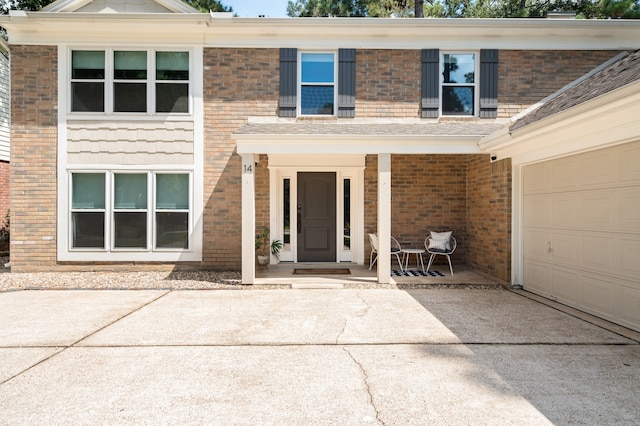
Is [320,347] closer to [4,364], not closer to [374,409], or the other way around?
[374,409]

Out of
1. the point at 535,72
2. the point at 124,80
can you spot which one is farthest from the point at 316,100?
the point at 535,72

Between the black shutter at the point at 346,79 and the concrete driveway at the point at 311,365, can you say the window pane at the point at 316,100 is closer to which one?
the black shutter at the point at 346,79

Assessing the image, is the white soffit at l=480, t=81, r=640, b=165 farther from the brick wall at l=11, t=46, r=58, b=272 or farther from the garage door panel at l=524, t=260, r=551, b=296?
the brick wall at l=11, t=46, r=58, b=272

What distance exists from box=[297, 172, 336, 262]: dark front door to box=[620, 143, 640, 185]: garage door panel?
225 inches

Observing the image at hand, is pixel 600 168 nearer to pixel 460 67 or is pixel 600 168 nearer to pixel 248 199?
pixel 460 67

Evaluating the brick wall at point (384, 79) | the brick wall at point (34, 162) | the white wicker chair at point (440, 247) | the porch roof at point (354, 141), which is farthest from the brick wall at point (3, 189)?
the white wicker chair at point (440, 247)

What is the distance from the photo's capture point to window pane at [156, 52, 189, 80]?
853 cm

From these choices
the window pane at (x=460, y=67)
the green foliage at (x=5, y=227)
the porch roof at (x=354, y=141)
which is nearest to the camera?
the porch roof at (x=354, y=141)

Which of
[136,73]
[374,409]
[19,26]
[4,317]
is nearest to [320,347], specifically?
[374,409]

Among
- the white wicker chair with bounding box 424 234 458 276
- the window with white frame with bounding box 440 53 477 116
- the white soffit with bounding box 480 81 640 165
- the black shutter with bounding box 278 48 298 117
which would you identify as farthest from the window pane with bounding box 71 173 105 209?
the white soffit with bounding box 480 81 640 165

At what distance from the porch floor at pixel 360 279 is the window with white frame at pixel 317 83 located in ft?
12.1

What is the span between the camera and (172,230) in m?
8.52

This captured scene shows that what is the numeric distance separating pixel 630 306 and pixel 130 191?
905 cm

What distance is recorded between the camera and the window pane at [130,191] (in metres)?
8.50
